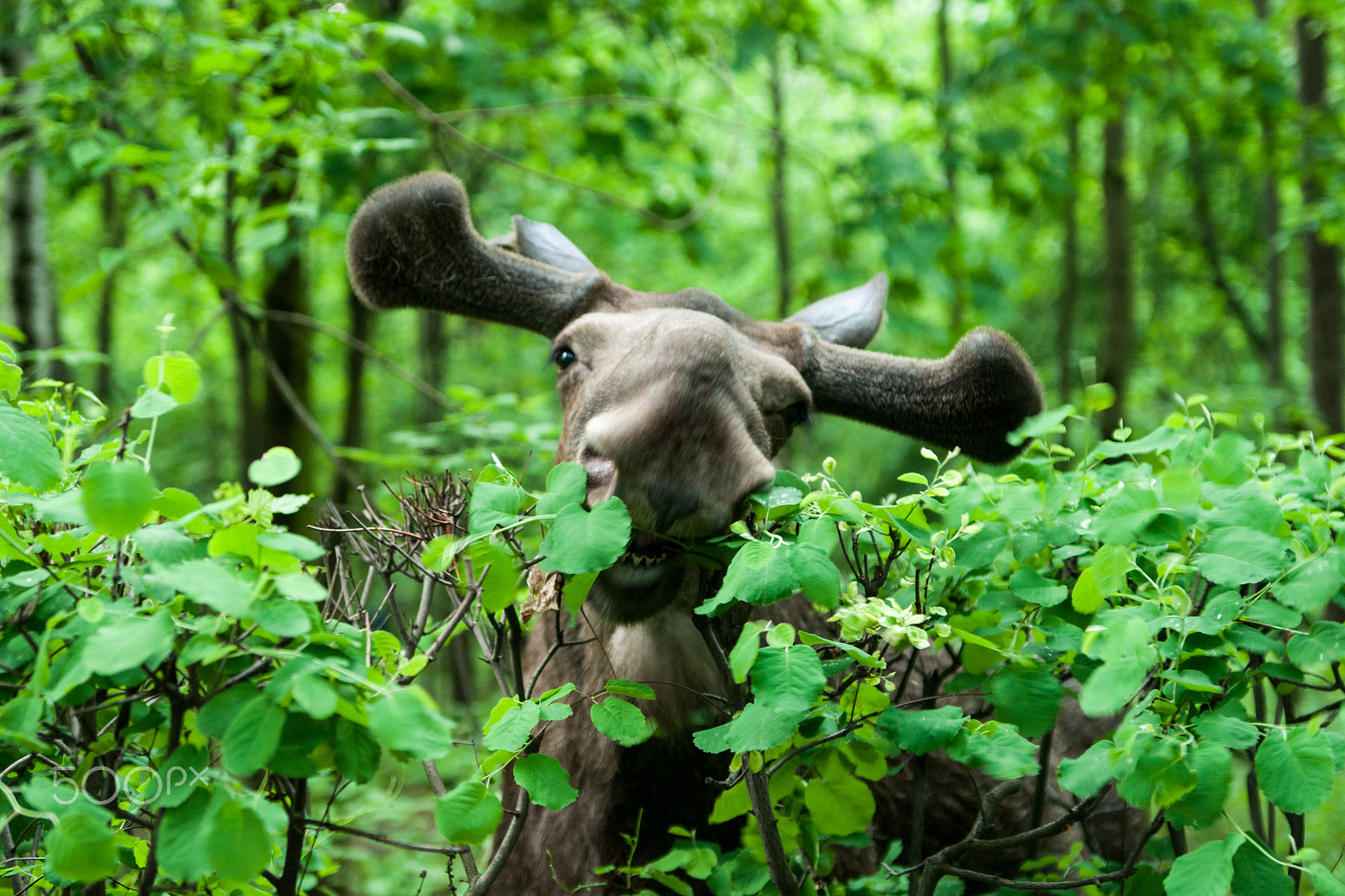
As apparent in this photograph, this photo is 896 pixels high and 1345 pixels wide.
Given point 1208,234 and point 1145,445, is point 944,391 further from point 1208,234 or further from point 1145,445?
point 1208,234

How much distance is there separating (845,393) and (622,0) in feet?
20.2

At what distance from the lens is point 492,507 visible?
1908mm

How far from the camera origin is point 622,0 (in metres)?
8.64

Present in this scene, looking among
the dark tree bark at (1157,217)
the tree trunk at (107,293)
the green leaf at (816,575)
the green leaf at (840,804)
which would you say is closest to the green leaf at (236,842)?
the green leaf at (816,575)

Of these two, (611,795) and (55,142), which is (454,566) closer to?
(611,795)

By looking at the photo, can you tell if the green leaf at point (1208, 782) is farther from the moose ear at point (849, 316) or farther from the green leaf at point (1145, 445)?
the moose ear at point (849, 316)

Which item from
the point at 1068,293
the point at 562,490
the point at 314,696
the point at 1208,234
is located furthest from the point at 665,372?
the point at 1208,234

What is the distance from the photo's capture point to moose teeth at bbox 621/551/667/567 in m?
2.74

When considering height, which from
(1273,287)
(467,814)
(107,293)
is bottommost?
(1273,287)

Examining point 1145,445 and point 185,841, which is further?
point 1145,445

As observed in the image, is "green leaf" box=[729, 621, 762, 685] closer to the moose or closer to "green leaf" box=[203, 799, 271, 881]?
the moose

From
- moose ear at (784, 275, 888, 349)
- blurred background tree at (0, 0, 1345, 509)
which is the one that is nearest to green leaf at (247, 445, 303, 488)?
blurred background tree at (0, 0, 1345, 509)

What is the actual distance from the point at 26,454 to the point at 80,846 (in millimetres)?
728

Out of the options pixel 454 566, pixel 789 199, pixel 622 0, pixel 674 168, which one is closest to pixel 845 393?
pixel 454 566
